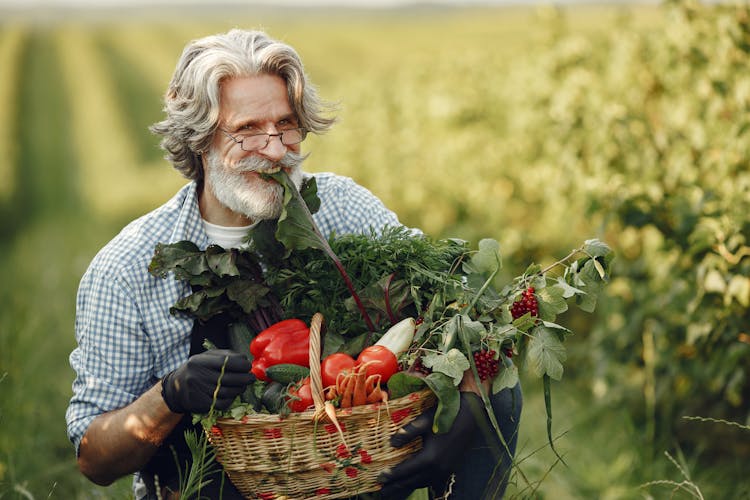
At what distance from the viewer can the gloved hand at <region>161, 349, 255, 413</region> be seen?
2.17 meters

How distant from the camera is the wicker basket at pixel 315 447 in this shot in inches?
83.2

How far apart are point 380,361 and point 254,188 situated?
2.71 ft

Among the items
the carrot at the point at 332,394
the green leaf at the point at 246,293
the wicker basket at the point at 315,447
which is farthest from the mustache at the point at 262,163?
the carrot at the point at 332,394

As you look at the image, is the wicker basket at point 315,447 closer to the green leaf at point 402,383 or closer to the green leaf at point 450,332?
the green leaf at point 402,383

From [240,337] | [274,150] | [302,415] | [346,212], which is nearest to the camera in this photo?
[302,415]

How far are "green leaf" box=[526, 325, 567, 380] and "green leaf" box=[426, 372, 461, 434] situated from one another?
0.22 meters

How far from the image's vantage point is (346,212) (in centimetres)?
302

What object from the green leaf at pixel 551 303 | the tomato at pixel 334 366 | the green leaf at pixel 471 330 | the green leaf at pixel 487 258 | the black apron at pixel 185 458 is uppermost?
the green leaf at pixel 487 258

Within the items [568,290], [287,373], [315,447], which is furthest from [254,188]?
[568,290]

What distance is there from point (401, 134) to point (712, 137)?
436 centimetres

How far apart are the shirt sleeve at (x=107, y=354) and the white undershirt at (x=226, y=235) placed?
0.40 meters

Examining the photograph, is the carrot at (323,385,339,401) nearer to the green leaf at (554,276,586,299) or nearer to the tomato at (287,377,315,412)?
the tomato at (287,377,315,412)

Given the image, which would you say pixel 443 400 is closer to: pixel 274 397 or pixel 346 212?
pixel 274 397

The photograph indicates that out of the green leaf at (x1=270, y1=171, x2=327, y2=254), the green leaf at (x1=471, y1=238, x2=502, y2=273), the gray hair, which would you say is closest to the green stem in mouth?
the green leaf at (x1=270, y1=171, x2=327, y2=254)
